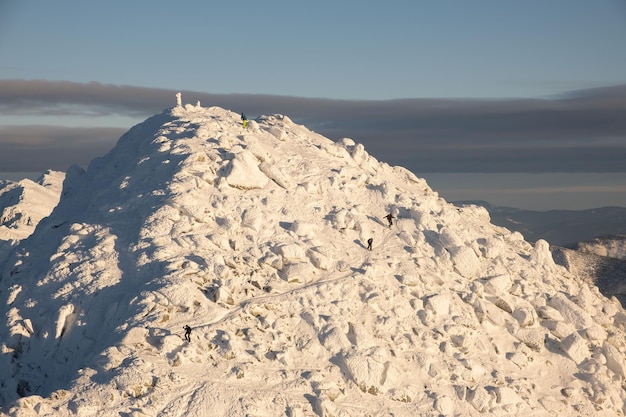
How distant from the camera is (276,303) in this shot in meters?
30.9

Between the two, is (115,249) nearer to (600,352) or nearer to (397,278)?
(397,278)

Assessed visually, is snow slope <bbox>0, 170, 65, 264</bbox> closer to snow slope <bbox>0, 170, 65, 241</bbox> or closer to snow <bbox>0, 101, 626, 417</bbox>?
snow slope <bbox>0, 170, 65, 241</bbox>

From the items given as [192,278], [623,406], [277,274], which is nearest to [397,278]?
[277,274]

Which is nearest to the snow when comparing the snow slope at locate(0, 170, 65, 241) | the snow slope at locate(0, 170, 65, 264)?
the snow slope at locate(0, 170, 65, 264)

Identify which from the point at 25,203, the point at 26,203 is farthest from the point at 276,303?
the point at 26,203

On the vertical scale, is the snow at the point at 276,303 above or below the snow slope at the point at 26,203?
above

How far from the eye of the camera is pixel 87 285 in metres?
31.2

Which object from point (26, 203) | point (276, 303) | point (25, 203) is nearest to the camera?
point (276, 303)

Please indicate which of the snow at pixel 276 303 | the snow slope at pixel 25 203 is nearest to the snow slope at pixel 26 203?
the snow slope at pixel 25 203

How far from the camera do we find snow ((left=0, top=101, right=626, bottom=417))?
27203 mm

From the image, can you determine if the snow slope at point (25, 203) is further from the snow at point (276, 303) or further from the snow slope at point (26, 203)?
the snow at point (276, 303)

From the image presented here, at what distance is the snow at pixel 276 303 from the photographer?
89.2 ft

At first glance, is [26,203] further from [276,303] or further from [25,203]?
[276,303]

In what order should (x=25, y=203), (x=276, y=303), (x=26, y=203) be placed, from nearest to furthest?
(x=276, y=303)
(x=25, y=203)
(x=26, y=203)
